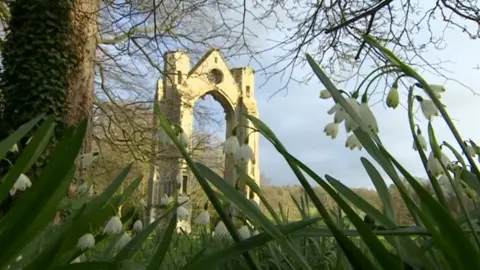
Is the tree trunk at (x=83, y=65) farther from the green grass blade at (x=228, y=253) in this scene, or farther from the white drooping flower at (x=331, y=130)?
the green grass blade at (x=228, y=253)

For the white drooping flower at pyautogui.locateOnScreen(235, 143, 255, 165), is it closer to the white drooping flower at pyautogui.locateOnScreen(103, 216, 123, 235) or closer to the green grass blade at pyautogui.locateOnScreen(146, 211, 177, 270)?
the white drooping flower at pyautogui.locateOnScreen(103, 216, 123, 235)

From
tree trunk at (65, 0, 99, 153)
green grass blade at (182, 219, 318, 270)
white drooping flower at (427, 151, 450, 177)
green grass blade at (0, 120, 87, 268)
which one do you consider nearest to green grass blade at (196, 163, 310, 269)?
green grass blade at (182, 219, 318, 270)

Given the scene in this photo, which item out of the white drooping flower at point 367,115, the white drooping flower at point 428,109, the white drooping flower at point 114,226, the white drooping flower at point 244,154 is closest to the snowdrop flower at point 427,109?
the white drooping flower at point 428,109

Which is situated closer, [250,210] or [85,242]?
[250,210]

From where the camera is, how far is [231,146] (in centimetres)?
102

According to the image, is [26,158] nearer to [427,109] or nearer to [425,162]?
[425,162]

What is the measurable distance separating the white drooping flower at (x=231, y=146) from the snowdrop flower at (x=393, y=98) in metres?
0.29

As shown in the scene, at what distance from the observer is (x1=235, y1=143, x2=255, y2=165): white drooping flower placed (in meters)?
1.00

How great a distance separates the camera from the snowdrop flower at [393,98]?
0.86m

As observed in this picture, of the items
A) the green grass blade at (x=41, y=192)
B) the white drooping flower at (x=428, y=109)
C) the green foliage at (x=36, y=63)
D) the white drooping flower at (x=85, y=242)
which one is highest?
the green foliage at (x=36, y=63)

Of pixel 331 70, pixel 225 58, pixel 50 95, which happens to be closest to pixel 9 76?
pixel 50 95

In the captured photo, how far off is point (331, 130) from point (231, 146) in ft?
0.65

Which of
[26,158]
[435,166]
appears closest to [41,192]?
[26,158]

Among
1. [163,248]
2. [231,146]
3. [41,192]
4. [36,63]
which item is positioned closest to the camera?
[41,192]
